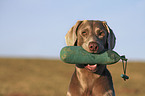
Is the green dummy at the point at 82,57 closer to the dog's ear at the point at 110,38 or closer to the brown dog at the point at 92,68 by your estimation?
the brown dog at the point at 92,68

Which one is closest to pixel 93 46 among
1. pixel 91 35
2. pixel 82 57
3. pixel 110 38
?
pixel 82 57

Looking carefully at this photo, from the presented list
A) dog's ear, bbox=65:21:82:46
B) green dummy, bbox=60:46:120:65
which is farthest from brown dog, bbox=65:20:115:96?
green dummy, bbox=60:46:120:65

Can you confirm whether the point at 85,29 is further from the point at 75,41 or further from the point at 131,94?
the point at 131,94

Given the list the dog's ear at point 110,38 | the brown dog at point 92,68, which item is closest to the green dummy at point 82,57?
the brown dog at point 92,68

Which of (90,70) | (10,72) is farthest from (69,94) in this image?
(10,72)

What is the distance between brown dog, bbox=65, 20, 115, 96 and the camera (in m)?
6.50

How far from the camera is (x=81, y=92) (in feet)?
21.5

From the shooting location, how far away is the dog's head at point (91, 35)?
255 inches

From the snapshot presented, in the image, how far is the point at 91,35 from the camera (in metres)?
6.61

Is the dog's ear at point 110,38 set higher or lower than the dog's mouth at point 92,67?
higher

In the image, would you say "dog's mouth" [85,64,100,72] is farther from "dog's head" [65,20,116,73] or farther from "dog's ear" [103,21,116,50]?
"dog's ear" [103,21,116,50]

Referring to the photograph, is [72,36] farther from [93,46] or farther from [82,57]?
[93,46]

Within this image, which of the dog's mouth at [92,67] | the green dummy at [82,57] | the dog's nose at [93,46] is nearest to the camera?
the dog's nose at [93,46]

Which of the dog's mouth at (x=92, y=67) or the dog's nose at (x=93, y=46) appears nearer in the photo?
the dog's nose at (x=93, y=46)
